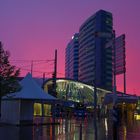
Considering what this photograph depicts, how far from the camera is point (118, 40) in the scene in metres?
22.9

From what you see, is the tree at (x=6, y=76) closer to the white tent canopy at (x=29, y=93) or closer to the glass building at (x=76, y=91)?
the white tent canopy at (x=29, y=93)

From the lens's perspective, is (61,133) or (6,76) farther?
(6,76)

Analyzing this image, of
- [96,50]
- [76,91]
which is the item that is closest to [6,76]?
[96,50]

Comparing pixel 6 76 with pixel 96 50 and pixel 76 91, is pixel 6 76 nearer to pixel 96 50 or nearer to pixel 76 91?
pixel 96 50

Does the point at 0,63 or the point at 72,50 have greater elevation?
the point at 72,50

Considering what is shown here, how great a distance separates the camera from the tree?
31.5 m

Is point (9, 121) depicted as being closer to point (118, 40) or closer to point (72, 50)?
point (118, 40)

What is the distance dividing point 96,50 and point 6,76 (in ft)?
136

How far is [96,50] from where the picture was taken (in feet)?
239

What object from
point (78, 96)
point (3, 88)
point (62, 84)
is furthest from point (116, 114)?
point (78, 96)

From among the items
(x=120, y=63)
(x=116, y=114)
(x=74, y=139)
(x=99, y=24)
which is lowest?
(x=74, y=139)

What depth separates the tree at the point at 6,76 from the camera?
31461 mm

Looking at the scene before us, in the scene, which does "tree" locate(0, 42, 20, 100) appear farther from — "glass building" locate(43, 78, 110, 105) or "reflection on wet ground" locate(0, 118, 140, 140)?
"glass building" locate(43, 78, 110, 105)

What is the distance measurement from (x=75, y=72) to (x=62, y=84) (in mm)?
49228
